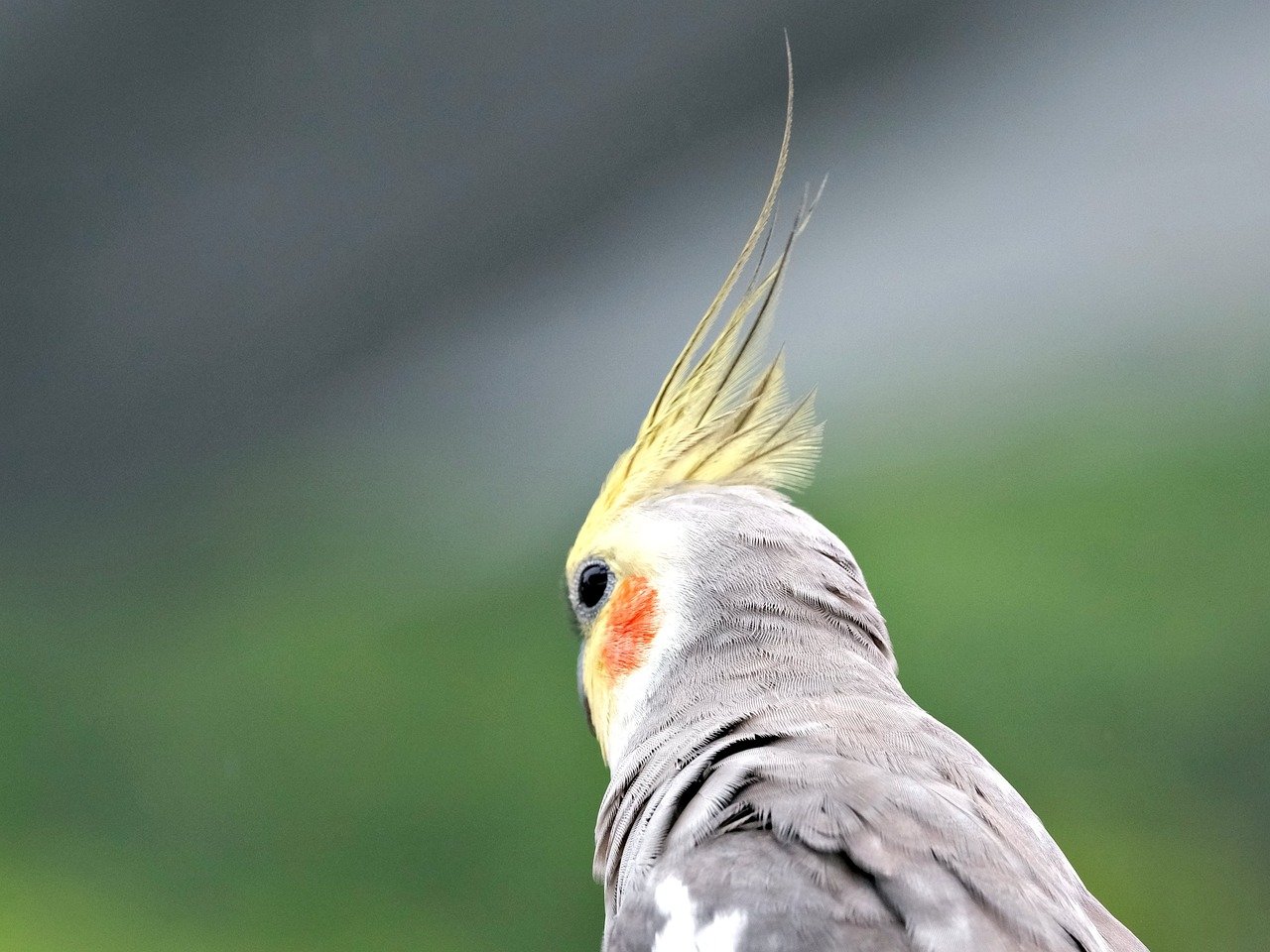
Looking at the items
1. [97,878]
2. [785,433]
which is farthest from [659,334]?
[785,433]

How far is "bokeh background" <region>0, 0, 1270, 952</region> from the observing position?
13.1ft

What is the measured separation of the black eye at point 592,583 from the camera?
1.97 m

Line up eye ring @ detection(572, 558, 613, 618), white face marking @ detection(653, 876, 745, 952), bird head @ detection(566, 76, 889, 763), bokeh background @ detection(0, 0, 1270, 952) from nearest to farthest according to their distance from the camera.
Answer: white face marking @ detection(653, 876, 745, 952), bird head @ detection(566, 76, 889, 763), eye ring @ detection(572, 558, 613, 618), bokeh background @ detection(0, 0, 1270, 952)

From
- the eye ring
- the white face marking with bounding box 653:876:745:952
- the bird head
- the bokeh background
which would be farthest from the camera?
the bokeh background

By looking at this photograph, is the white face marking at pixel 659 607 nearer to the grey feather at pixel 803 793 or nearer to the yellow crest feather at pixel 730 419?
the grey feather at pixel 803 793

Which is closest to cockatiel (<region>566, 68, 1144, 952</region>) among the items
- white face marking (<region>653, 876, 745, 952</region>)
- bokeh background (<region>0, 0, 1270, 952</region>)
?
white face marking (<region>653, 876, 745, 952</region>)

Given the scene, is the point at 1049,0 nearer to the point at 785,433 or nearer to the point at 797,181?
the point at 797,181

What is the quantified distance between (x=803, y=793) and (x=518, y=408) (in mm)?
4045

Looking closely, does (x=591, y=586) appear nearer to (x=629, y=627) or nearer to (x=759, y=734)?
(x=629, y=627)

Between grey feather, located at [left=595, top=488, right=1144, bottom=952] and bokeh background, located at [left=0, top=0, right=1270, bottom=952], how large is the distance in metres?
2.23

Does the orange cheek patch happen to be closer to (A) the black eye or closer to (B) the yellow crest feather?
(A) the black eye

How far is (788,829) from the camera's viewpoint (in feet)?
4.33

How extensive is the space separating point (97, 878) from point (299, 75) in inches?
110

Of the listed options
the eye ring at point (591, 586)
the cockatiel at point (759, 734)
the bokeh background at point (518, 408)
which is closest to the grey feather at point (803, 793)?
the cockatiel at point (759, 734)
